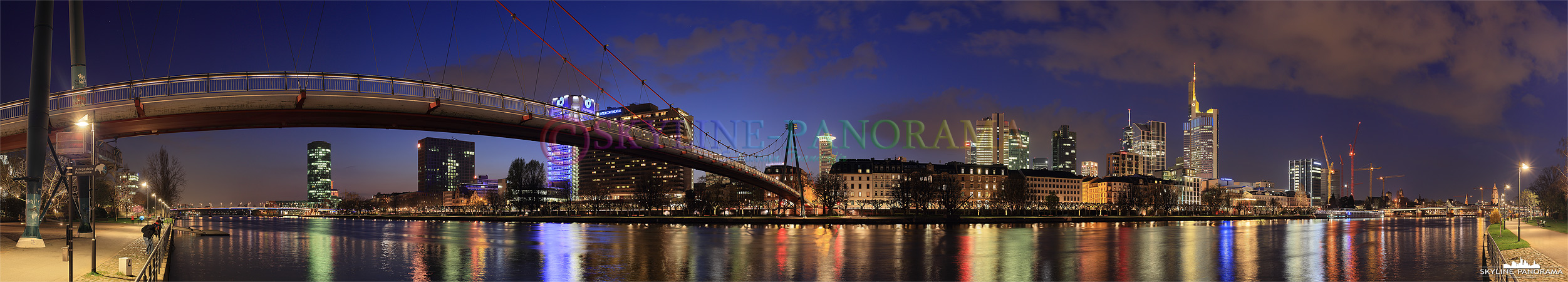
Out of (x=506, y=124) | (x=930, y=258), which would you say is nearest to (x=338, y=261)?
(x=506, y=124)

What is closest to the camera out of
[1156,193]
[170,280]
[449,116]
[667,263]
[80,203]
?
[170,280]

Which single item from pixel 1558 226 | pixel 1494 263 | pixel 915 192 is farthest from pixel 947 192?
pixel 1494 263

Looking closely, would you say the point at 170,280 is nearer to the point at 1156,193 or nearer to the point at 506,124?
the point at 506,124

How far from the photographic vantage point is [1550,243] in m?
35.2

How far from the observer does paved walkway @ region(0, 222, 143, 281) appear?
1891 cm

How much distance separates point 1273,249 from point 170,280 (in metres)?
42.6

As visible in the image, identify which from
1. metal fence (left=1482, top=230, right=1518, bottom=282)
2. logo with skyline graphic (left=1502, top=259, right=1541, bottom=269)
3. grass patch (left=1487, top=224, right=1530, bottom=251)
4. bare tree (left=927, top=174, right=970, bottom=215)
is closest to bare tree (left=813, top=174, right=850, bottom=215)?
bare tree (left=927, top=174, right=970, bottom=215)

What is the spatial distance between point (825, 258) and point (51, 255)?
23815 millimetres

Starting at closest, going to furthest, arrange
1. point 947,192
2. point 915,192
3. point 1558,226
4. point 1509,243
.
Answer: point 1509,243 → point 1558,226 → point 947,192 → point 915,192

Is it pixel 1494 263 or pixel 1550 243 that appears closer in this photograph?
pixel 1494 263

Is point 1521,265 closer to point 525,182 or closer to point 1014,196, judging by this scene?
point 1014,196

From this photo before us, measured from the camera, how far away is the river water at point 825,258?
2350 centimetres

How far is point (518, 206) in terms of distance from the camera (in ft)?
420

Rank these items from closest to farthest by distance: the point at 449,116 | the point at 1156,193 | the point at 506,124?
1. the point at 449,116
2. the point at 506,124
3. the point at 1156,193
